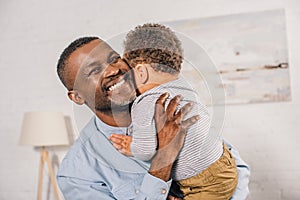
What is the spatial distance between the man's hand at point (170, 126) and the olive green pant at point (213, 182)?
0.10 metres

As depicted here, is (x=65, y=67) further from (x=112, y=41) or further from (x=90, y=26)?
(x=90, y=26)

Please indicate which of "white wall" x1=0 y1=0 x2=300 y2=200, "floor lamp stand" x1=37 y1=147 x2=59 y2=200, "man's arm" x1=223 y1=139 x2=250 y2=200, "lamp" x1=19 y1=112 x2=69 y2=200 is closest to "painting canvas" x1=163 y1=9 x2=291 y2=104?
"white wall" x1=0 y1=0 x2=300 y2=200

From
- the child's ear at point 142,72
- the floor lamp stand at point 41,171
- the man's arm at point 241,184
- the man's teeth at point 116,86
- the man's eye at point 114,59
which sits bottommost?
the floor lamp stand at point 41,171

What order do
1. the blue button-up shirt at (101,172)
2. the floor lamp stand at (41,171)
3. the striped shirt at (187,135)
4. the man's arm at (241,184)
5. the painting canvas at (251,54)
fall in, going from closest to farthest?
the striped shirt at (187,135) → the blue button-up shirt at (101,172) → the man's arm at (241,184) → the painting canvas at (251,54) → the floor lamp stand at (41,171)

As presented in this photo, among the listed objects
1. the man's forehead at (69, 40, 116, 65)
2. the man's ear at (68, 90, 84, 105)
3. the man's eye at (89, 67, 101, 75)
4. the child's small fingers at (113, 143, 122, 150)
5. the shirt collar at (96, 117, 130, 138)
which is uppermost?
the man's forehead at (69, 40, 116, 65)

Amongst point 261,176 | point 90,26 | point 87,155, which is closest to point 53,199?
point 90,26

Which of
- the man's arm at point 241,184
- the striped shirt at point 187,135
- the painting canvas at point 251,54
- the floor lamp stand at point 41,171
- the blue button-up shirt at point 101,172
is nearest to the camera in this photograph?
the striped shirt at point 187,135

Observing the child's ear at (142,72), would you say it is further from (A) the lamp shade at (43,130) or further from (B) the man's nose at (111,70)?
(A) the lamp shade at (43,130)

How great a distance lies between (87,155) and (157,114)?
255mm

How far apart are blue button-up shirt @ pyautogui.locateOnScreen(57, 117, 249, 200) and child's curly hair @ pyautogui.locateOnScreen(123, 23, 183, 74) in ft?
0.54

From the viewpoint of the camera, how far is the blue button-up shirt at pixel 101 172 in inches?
34.0

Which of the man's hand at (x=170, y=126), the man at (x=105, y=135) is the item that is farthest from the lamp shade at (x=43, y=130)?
the man's hand at (x=170, y=126)

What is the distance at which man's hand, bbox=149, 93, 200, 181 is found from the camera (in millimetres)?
759

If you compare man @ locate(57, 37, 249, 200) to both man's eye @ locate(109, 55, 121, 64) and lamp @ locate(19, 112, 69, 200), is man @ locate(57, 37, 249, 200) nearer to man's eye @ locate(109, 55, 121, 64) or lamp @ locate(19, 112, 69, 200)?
man's eye @ locate(109, 55, 121, 64)
